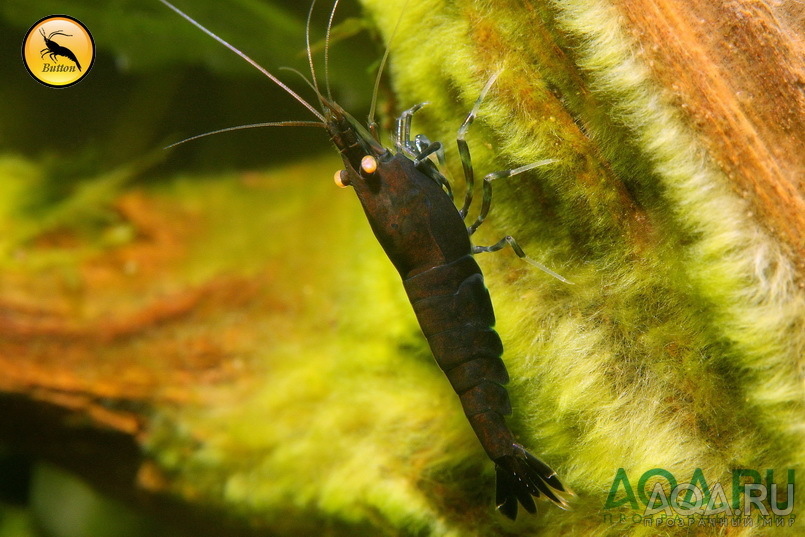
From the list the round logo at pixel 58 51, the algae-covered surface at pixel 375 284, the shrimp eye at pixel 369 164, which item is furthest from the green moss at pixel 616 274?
the round logo at pixel 58 51

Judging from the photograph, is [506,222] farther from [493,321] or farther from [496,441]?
[496,441]

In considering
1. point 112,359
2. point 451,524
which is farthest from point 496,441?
point 112,359

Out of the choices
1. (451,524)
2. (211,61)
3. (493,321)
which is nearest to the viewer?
(451,524)

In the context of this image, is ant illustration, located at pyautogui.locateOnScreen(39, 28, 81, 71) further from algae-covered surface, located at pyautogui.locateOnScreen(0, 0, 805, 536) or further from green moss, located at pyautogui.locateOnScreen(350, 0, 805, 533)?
green moss, located at pyautogui.locateOnScreen(350, 0, 805, 533)

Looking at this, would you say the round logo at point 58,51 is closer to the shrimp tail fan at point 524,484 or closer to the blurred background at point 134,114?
the blurred background at point 134,114

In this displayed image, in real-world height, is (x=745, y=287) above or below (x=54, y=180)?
below

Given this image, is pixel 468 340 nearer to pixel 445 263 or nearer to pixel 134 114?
pixel 445 263

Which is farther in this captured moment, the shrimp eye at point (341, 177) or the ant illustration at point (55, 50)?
the ant illustration at point (55, 50)
